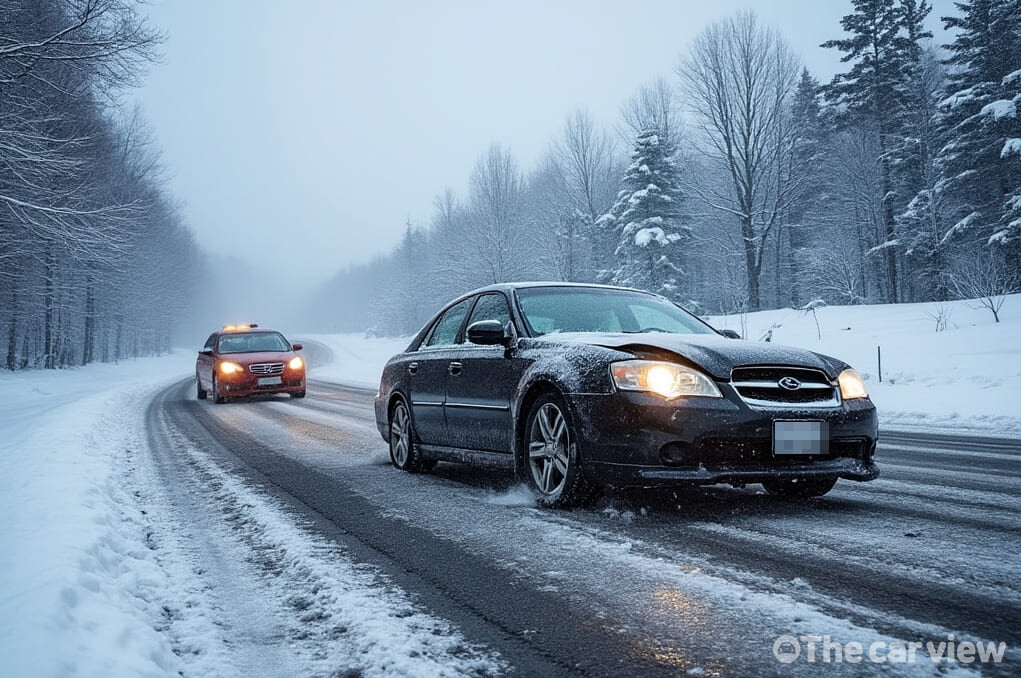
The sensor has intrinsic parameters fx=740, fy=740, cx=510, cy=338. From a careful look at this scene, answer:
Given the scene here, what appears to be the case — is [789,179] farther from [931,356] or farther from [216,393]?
[216,393]

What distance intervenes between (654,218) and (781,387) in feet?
109

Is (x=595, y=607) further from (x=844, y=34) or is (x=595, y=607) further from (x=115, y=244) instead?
(x=844, y=34)

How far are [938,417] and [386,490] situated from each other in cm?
919

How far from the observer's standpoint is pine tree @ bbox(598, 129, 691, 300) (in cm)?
3634

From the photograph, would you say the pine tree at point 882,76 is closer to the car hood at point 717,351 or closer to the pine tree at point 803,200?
the pine tree at point 803,200

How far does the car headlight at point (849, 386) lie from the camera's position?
4570 mm

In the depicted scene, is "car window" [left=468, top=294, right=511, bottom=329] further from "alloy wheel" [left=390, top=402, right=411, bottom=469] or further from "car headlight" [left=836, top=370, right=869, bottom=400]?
"car headlight" [left=836, top=370, right=869, bottom=400]

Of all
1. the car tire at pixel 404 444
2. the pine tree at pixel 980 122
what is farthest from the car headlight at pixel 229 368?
the pine tree at pixel 980 122

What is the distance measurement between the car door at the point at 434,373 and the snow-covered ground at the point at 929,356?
268 inches

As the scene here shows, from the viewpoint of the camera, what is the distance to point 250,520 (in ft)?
15.6

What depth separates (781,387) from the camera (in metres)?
4.33

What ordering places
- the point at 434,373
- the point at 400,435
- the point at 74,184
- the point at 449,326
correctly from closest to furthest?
1. the point at 434,373
2. the point at 449,326
3. the point at 400,435
4. the point at 74,184

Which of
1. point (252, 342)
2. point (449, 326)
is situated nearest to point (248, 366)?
point (252, 342)

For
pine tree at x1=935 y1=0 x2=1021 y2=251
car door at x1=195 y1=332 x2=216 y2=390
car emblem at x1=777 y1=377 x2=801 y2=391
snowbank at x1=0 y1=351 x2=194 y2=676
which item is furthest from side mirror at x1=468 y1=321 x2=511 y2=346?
pine tree at x1=935 y1=0 x2=1021 y2=251
